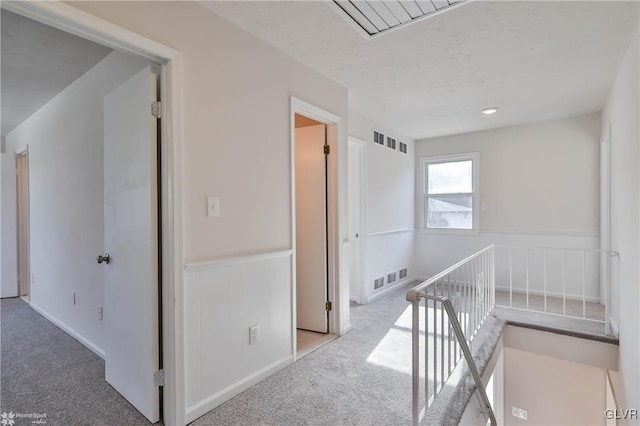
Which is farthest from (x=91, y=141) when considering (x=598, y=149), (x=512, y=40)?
(x=598, y=149)

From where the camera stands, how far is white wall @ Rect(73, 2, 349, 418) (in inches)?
72.3

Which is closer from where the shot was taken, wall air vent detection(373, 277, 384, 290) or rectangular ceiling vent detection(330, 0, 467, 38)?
rectangular ceiling vent detection(330, 0, 467, 38)

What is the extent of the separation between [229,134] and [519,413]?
5.45 meters

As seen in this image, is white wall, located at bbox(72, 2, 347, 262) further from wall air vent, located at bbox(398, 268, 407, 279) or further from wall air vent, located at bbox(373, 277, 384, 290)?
wall air vent, located at bbox(398, 268, 407, 279)

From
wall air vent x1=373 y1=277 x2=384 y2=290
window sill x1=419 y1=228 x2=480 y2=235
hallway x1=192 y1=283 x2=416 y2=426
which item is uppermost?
window sill x1=419 y1=228 x2=480 y2=235

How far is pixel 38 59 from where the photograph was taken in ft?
8.45

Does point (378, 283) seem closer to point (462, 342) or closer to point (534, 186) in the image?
point (534, 186)

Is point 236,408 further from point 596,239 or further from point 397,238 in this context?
point 596,239

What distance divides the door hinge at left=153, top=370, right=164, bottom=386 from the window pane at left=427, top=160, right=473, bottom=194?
15.5 feet

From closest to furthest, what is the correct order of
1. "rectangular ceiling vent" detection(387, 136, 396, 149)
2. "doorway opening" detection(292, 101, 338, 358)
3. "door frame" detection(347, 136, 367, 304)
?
"doorway opening" detection(292, 101, 338, 358)
"door frame" detection(347, 136, 367, 304)
"rectangular ceiling vent" detection(387, 136, 396, 149)

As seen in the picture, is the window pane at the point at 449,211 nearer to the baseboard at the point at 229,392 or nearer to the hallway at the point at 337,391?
the hallway at the point at 337,391

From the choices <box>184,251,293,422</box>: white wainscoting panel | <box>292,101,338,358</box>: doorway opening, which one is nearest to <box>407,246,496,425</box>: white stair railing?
<box>292,101,338,358</box>: doorway opening

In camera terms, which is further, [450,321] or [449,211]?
[449,211]

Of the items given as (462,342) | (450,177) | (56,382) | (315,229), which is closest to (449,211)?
(450,177)
